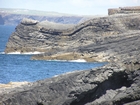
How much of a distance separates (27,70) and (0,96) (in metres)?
37.7

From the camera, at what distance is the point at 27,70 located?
57.5m

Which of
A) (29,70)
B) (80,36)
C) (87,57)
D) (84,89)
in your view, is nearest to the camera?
(84,89)

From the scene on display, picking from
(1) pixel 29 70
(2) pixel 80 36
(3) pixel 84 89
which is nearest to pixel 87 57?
(2) pixel 80 36

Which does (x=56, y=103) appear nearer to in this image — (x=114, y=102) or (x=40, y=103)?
(x=40, y=103)

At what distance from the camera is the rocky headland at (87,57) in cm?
1777

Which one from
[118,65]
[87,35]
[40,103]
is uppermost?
[118,65]

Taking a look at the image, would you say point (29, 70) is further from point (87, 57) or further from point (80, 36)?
point (80, 36)

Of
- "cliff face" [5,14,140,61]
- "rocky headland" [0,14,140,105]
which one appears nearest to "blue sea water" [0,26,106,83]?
"rocky headland" [0,14,140,105]

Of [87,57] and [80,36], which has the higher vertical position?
[80,36]

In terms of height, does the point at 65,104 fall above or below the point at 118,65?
below

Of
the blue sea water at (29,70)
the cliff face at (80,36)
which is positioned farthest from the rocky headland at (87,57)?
the blue sea water at (29,70)

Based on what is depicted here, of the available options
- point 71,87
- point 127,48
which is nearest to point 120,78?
point 71,87

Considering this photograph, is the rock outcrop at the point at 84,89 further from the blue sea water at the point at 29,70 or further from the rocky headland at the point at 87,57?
the blue sea water at the point at 29,70

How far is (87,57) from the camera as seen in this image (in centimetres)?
7125
